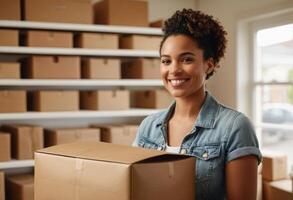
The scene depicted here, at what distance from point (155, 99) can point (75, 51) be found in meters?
0.72

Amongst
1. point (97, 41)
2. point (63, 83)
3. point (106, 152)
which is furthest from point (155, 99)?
point (106, 152)

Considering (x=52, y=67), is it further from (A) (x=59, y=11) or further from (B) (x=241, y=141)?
(B) (x=241, y=141)

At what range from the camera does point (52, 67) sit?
2.89 metres

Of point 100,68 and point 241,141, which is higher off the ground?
point 100,68

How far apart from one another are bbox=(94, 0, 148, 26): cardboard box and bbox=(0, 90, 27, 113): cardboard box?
0.85 metres

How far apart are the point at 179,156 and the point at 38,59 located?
207cm

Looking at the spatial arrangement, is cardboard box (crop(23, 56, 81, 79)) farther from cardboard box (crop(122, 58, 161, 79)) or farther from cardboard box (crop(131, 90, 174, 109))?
cardboard box (crop(131, 90, 174, 109))

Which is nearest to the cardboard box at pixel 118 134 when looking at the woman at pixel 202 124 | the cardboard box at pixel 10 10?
the cardboard box at pixel 10 10

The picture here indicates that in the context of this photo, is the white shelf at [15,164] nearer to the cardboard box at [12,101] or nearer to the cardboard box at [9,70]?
the cardboard box at [12,101]

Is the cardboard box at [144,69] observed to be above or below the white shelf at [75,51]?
below

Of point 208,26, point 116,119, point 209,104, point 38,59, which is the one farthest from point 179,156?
point 116,119

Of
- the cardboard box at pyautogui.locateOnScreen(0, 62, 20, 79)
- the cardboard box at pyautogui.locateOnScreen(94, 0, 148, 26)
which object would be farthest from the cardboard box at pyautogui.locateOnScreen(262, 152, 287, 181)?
the cardboard box at pyautogui.locateOnScreen(0, 62, 20, 79)

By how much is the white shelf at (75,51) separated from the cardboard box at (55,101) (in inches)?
10.8

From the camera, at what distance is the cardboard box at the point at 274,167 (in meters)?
2.83
